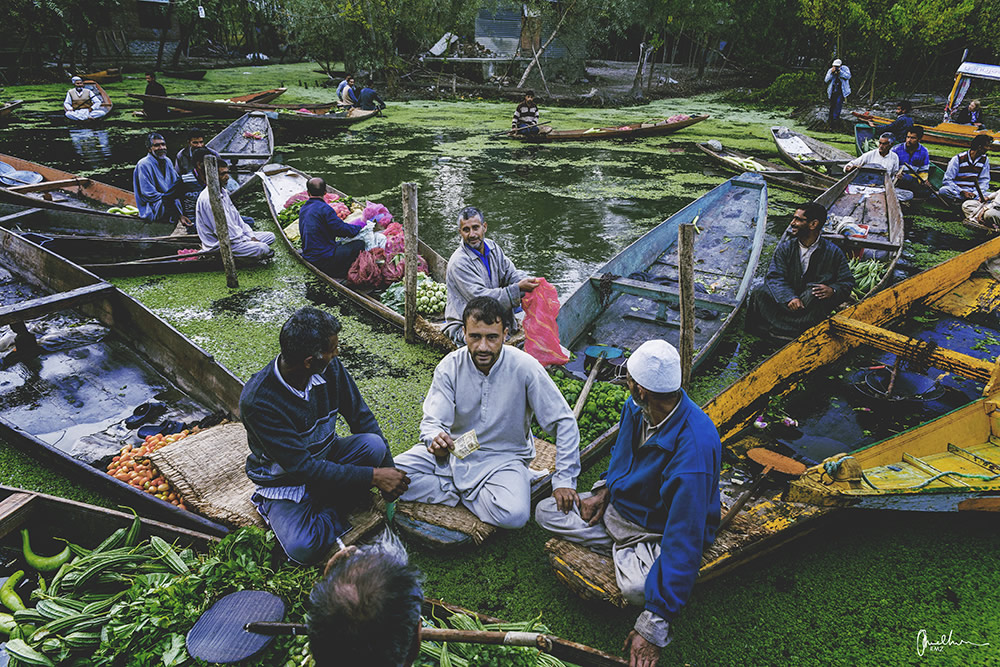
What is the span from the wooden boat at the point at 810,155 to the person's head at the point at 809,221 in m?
7.26

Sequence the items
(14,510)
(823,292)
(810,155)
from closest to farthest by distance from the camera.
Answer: (14,510) < (823,292) < (810,155)

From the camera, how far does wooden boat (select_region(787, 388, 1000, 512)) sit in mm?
3047

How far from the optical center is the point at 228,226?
723 cm

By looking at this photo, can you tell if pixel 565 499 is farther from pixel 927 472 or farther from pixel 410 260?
pixel 410 260

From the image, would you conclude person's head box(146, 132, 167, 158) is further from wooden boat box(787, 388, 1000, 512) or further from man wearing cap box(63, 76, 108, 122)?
man wearing cap box(63, 76, 108, 122)

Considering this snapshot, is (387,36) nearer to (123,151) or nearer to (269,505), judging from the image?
(123,151)

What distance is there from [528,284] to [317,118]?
1364cm

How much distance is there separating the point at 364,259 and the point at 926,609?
19.9 ft

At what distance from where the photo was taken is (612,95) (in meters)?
24.7

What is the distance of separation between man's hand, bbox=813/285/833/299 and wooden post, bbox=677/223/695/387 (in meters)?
1.76

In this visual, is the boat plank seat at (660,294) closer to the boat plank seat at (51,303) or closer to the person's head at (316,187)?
the person's head at (316,187)

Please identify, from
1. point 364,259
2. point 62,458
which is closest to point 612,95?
point 364,259

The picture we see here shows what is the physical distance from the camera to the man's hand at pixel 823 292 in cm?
541
